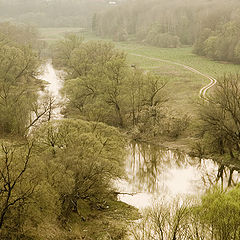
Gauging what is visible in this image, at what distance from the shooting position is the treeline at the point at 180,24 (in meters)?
85.6

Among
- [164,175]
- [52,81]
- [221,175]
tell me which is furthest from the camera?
[52,81]

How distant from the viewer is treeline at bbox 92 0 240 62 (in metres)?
85.6

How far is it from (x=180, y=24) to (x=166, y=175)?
327 ft

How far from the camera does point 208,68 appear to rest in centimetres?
7812

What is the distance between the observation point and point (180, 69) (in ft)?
261

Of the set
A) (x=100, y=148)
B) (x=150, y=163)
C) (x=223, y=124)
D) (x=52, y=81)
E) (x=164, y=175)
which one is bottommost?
(x=150, y=163)

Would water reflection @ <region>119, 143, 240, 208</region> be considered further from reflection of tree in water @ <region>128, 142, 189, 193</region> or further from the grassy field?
the grassy field

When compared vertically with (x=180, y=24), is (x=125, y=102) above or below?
below

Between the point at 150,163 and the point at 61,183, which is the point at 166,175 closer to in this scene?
the point at 150,163

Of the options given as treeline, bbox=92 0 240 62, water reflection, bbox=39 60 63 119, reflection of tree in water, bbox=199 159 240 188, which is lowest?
reflection of tree in water, bbox=199 159 240 188

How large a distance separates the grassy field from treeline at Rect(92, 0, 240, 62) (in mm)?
4244

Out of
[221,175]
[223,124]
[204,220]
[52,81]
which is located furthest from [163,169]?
[52,81]

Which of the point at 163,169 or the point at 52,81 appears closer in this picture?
the point at 163,169

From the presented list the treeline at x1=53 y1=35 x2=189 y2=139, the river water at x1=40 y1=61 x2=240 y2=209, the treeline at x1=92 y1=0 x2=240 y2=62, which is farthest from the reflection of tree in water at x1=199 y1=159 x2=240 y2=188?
the treeline at x1=92 y1=0 x2=240 y2=62
